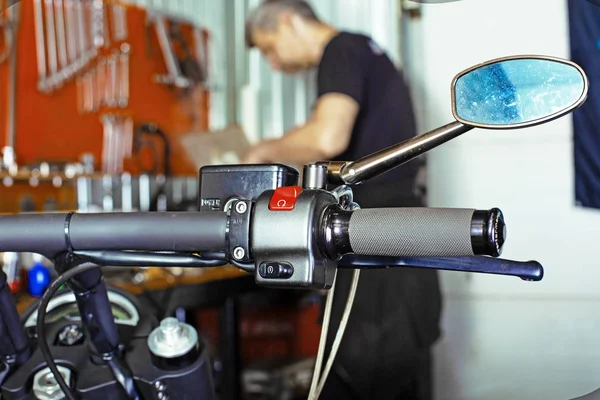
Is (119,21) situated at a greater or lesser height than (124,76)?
greater

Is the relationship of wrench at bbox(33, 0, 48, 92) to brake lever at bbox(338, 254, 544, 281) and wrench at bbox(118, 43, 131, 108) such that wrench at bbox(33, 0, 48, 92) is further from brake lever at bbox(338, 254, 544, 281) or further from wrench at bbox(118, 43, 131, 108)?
brake lever at bbox(338, 254, 544, 281)

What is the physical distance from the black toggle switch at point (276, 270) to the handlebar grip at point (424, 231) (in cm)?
4

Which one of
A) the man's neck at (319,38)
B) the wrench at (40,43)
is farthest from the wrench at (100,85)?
the man's neck at (319,38)

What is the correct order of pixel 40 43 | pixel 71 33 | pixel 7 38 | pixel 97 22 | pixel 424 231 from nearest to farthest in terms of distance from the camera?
1. pixel 424 231
2. pixel 7 38
3. pixel 40 43
4. pixel 71 33
5. pixel 97 22

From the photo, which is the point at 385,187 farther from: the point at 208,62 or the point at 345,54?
the point at 208,62

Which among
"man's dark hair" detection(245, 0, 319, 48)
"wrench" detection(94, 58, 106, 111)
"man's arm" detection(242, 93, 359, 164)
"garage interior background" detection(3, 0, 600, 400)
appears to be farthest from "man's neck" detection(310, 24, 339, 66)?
"wrench" detection(94, 58, 106, 111)

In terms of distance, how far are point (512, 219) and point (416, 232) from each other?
34 cm

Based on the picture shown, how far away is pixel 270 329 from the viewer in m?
3.17

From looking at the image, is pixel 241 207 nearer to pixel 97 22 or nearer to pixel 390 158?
pixel 390 158

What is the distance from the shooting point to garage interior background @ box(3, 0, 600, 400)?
24.8 inches

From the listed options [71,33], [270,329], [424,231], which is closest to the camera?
[424,231]

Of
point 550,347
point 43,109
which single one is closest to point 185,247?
point 550,347

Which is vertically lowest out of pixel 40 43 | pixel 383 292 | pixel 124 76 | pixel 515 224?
pixel 383 292

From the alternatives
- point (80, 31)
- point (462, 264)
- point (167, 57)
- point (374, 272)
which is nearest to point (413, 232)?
point (462, 264)
